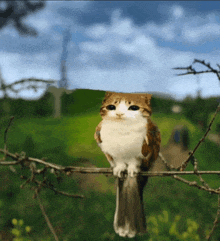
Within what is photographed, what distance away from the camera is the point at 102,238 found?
3.05 feet

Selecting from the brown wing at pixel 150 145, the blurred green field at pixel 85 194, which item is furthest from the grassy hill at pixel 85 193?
the brown wing at pixel 150 145

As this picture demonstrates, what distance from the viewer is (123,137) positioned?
0.69 m

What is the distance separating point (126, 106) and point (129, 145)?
111mm

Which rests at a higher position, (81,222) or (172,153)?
(172,153)

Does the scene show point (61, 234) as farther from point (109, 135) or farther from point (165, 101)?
point (165, 101)

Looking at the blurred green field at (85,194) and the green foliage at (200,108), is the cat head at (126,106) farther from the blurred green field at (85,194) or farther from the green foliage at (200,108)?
the green foliage at (200,108)

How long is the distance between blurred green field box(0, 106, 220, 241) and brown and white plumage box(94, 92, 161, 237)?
19cm

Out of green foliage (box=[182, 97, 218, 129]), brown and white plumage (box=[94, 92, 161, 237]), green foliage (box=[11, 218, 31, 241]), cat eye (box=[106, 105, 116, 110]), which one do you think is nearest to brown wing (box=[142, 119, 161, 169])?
brown and white plumage (box=[94, 92, 161, 237])

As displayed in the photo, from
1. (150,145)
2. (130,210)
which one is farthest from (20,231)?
(150,145)

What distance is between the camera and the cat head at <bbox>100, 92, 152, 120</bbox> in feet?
2.17

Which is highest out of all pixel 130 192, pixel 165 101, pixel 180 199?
pixel 165 101

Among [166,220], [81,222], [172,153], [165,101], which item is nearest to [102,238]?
[81,222]

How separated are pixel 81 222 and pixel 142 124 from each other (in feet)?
1.70

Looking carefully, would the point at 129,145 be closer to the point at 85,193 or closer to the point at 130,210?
the point at 130,210
